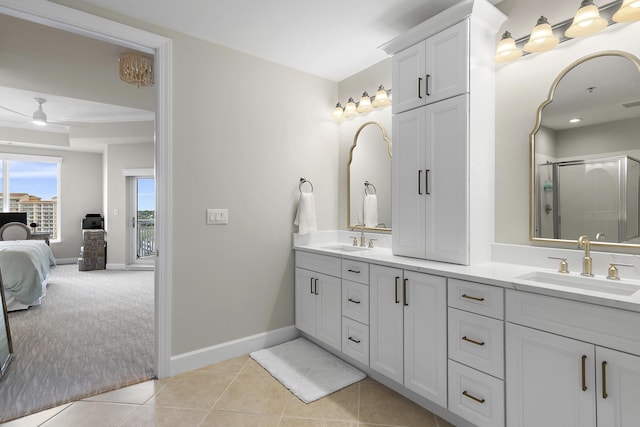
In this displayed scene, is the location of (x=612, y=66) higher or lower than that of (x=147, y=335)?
higher

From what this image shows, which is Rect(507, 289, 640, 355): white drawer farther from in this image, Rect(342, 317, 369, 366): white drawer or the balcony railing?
the balcony railing

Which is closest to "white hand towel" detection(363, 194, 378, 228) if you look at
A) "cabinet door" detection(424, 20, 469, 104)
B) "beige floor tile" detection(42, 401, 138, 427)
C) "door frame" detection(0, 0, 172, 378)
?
"cabinet door" detection(424, 20, 469, 104)

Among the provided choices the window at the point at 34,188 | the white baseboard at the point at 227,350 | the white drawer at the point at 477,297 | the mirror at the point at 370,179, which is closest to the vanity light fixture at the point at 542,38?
the mirror at the point at 370,179

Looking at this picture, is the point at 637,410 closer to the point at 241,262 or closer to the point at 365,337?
the point at 365,337

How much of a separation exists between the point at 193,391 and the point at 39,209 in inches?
285

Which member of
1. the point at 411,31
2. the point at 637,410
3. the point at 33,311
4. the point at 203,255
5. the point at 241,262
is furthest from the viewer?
the point at 33,311

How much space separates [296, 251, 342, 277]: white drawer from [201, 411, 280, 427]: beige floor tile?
1082 millimetres

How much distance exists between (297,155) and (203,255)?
4.10 ft

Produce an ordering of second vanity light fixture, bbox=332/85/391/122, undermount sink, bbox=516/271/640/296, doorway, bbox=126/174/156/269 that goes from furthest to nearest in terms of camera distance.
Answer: doorway, bbox=126/174/156/269 < second vanity light fixture, bbox=332/85/391/122 < undermount sink, bbox=516/271/640/296

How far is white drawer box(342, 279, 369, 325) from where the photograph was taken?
7.73 ft

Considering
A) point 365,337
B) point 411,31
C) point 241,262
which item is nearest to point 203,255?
point 241,262

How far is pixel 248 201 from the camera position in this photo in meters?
2.86

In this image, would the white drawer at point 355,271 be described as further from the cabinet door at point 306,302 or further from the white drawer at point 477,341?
the white drawer at point 477,341

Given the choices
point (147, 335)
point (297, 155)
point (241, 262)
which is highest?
point (297, 155)
